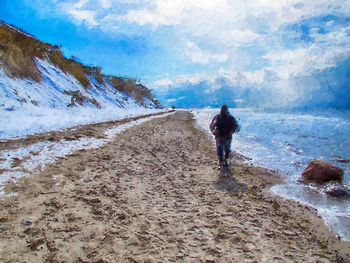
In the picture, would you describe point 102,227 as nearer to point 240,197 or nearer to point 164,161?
point 240,197

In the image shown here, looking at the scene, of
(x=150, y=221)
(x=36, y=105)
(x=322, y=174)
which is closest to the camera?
(x=150, y=221)

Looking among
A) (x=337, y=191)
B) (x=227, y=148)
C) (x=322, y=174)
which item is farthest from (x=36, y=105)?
(x=337, y=191)

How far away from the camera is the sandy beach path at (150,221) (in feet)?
11.3

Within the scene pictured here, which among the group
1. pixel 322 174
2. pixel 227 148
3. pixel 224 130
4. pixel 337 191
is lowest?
pixel 337 191

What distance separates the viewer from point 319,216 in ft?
18.8

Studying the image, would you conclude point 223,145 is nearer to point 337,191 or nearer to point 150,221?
point 337,191

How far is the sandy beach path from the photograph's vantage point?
11.3 ft

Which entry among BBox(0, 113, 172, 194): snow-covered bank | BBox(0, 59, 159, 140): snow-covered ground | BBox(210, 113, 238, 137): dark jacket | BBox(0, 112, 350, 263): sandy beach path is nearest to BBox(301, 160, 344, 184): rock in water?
BBox(0, 112, 350, 263): sandy beach path

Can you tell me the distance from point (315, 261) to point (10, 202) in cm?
597

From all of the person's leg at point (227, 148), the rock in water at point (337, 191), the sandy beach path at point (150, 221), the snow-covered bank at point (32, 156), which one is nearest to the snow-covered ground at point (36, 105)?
the snow-covered bank at point (32, 156)

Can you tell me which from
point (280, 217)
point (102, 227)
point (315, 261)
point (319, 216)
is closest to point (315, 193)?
point (319, 216)

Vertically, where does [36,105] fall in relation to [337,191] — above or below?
above

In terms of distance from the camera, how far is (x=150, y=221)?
4457 millimetres

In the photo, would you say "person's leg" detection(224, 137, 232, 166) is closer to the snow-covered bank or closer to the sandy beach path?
the sandy beach path
